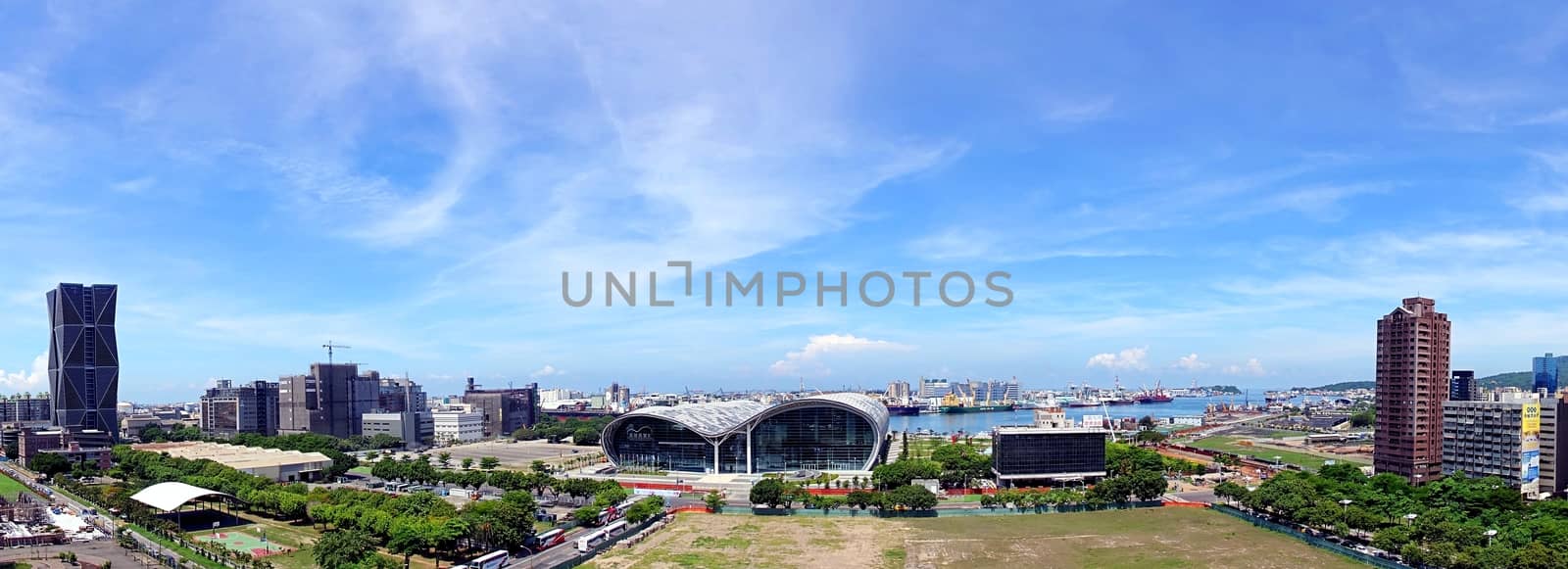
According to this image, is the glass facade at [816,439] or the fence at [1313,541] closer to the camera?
the fence at [1313,541]

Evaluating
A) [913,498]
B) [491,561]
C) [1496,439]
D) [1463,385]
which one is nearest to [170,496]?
[491,561]

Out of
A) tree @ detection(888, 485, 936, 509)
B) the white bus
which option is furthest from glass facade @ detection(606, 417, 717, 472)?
the white bus

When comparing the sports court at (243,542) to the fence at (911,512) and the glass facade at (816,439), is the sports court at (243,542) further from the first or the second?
the glass facade at (816,439)

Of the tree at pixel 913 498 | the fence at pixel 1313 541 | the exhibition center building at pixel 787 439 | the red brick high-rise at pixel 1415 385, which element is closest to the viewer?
the fence at pixel 1313 541

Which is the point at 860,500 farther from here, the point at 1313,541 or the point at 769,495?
the point at 1313,541

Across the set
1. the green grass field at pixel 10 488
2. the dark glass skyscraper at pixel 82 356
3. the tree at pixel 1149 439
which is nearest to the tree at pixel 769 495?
the green grass field at pixel 10 488

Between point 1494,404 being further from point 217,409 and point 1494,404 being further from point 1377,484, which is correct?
point 217,409

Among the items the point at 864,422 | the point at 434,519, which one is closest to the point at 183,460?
the point at 434,519
